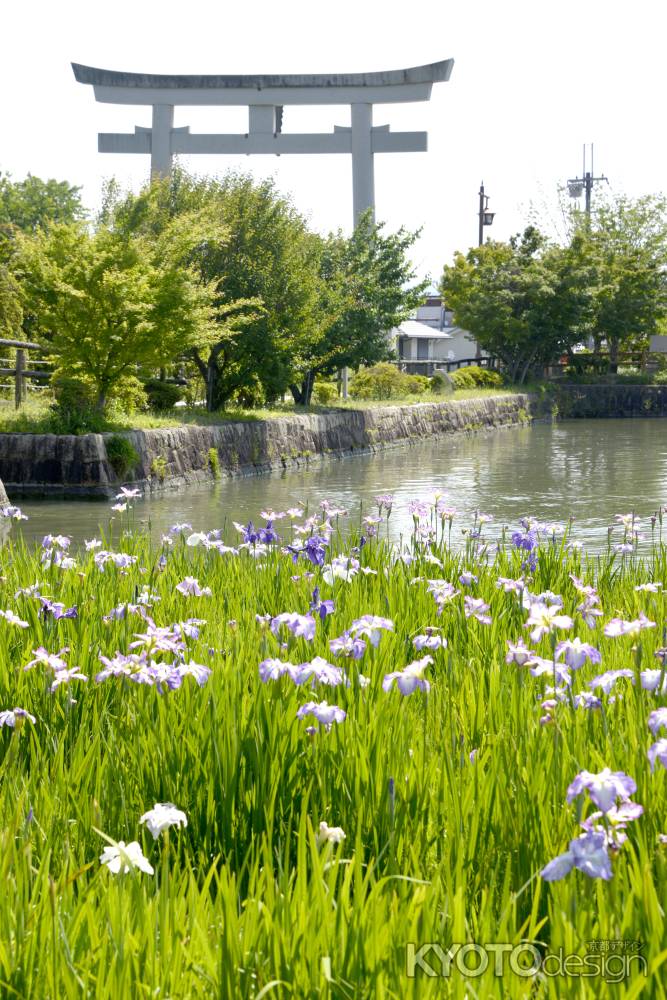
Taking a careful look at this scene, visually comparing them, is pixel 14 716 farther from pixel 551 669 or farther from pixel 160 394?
pixel 160 394

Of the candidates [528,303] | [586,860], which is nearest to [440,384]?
[528,303]

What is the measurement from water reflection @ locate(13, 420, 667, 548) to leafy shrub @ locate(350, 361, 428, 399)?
5.48 m

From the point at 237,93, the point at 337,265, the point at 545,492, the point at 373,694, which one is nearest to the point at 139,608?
the point at 373,694

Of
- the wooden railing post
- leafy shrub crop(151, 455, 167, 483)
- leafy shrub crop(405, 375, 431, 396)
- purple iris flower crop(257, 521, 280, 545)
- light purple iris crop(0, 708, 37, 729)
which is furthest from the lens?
→ leafy shrub crop(405, 375, 431, 396)

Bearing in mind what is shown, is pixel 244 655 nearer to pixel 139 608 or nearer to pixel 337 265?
pixel 139 608

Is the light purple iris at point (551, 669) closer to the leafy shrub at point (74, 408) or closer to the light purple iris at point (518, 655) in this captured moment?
the light purple iris at point (518, 655)

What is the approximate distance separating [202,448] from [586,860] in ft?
50.2

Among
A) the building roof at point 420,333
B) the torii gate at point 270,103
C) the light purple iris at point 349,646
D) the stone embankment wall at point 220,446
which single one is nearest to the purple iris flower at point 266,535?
the light purple iris at point 349,646

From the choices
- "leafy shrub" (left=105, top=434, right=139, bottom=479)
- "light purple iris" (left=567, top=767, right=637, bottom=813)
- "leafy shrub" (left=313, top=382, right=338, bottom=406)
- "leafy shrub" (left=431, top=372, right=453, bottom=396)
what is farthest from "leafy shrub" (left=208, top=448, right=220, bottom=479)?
"leafy shrub" (left=431, top=372, right=453, bottom=396)

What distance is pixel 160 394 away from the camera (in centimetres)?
2027

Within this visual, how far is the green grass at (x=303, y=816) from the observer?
167 cm

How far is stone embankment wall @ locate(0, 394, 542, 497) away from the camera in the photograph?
45.5ft

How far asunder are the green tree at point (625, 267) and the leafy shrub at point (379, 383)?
11.2 metres

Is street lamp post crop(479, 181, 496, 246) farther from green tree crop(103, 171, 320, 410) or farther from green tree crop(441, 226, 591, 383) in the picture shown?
green tree crop(103, 171, 320, 410)
